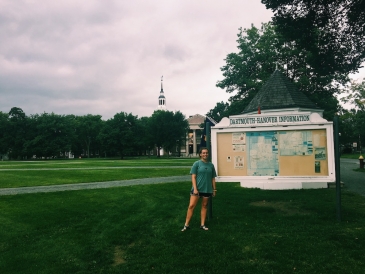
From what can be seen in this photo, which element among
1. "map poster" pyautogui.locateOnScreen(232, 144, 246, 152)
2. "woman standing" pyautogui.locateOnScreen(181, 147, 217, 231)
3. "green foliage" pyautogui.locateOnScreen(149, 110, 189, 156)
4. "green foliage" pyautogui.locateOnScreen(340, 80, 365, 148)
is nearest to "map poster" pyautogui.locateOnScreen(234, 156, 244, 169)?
"map poster" pyautogui.locateOnScreen(232, 144, 246, 152)

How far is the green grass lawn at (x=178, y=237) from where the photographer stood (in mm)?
4711

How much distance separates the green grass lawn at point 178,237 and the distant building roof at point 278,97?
26.1 feet

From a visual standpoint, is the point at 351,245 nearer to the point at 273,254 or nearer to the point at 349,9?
the point at 273,254

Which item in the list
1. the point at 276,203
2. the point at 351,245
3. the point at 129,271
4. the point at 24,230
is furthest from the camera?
the point at 276,203

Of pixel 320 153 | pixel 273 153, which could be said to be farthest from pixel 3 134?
pixel 320 153

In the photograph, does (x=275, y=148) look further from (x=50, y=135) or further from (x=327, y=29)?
(x=50, y=135)

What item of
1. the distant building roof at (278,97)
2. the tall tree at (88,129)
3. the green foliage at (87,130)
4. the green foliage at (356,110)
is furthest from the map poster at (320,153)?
the tall tree at (88,129)

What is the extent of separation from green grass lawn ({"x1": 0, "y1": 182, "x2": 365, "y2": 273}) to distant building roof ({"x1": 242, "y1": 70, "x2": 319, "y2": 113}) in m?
7.97

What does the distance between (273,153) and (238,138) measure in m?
0.97

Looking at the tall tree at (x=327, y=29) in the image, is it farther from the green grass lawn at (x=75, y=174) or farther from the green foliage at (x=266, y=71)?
the green foliage at (x=266, y=71)

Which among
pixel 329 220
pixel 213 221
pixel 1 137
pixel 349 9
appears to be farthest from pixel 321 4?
pixel 1 137

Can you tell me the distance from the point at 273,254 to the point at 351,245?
1.60 m

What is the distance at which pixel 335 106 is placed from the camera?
3138cm

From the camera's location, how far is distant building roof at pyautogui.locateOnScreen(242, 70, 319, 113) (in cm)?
1708
